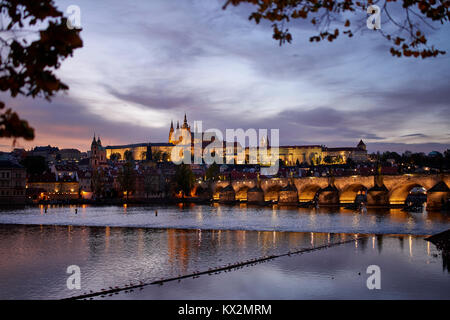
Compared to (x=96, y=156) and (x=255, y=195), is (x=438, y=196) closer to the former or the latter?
(x=255, y=195)

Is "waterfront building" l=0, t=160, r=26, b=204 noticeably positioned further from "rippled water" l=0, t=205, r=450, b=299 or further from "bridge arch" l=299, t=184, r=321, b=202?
"rippled water" l=0, t=205, r=450, b=299

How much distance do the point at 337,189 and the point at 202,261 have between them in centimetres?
5489

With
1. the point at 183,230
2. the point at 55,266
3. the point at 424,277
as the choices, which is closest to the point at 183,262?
the point at 55,266

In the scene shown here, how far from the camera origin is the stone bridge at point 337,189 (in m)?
56.1

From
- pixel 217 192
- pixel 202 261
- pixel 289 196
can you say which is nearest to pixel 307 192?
pixel 289 196

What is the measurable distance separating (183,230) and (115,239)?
6.66m

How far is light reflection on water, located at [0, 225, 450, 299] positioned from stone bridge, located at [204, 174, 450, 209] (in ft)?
97.5

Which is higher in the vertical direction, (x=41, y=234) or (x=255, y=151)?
(x=255, y=151)

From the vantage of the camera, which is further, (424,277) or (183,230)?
(183,230)

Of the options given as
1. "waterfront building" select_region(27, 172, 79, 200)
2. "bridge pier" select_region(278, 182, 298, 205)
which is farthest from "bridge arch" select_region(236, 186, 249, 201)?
"waterfront building" select_region(27, 172, 79, 200)

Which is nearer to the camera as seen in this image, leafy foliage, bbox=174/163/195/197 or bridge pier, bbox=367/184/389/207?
bridge pier, bbox=367/184/389/207

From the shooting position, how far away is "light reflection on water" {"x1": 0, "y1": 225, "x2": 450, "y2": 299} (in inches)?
583

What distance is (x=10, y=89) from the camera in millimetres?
5191
